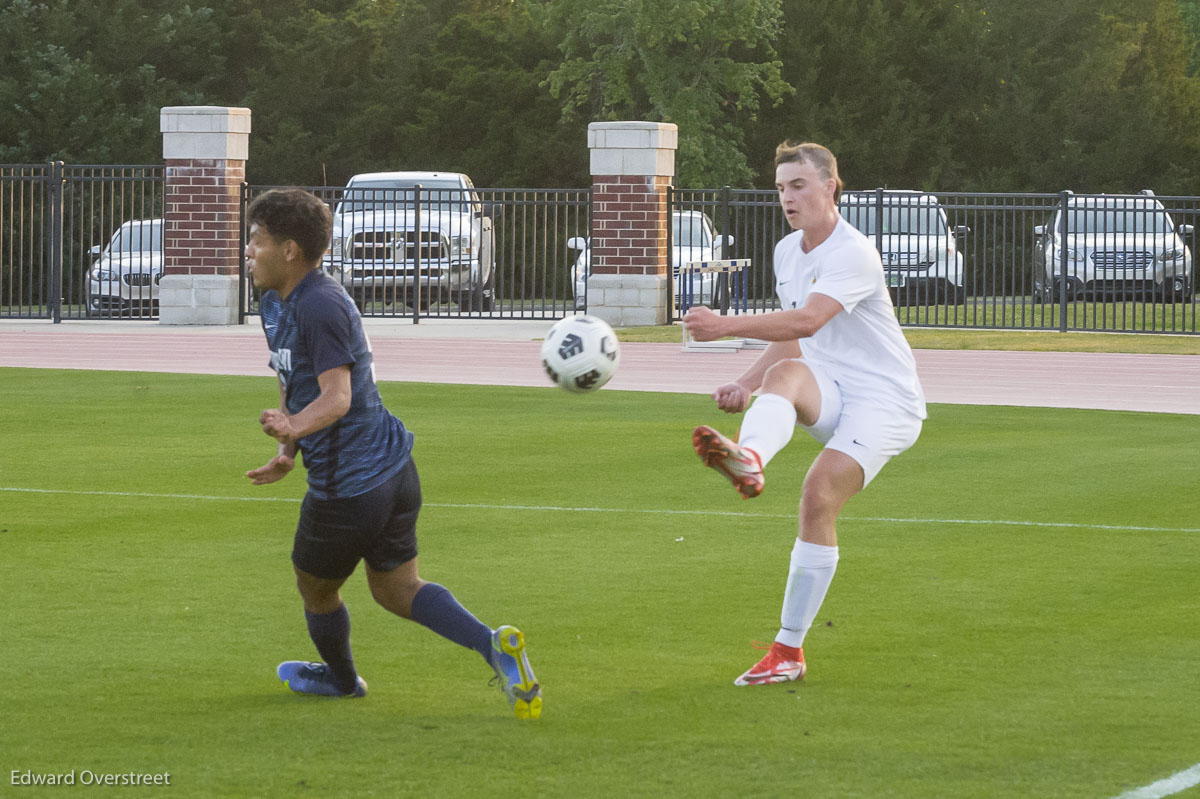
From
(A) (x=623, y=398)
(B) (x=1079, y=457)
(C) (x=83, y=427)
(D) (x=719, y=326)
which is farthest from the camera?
(A) (x=623, y=398)

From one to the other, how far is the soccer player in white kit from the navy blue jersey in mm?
1108

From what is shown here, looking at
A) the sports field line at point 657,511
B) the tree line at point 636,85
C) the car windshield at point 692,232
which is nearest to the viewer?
the sports field line at point 657,511

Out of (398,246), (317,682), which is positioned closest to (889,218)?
(398,246)

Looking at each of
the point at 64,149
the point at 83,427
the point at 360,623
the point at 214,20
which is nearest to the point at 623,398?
the point at 83,427

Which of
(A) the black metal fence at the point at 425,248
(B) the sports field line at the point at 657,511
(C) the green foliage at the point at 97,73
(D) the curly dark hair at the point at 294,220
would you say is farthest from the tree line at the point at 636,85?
(D) the curly dark hair at the point at 294,220

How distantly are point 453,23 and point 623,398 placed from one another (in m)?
34.6

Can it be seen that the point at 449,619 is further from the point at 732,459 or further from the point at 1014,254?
the point at 1014,254

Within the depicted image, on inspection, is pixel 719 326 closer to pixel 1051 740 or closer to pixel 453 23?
pixel 1051 740

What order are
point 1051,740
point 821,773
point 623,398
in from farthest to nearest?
point 623,398, point 1051,740, point 821,773

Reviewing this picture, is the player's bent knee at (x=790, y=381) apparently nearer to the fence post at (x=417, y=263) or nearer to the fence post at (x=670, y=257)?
the fence post at (x=670, y=257)

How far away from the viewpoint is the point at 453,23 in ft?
162

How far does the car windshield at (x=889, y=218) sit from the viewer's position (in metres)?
25.1

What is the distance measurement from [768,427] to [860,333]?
569mm

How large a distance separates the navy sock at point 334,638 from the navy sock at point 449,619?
246 mm
